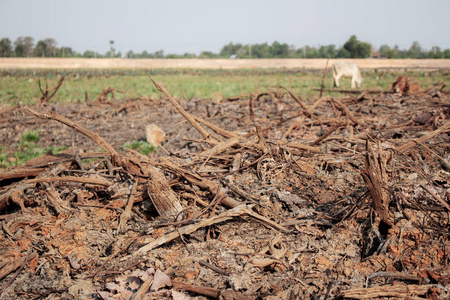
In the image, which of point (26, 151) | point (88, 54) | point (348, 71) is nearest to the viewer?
point (26, 151)

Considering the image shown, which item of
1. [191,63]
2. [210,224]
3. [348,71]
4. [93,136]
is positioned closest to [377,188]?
[210,224]

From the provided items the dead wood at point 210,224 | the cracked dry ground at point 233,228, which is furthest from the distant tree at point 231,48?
the dead wood at point 210,224

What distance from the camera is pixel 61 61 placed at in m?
54.4

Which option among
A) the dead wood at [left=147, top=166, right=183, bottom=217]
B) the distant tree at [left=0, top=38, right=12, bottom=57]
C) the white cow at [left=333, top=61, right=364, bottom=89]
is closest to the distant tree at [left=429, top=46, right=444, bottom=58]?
the white cow at [left=333, top=61, right=364, bottom=89]

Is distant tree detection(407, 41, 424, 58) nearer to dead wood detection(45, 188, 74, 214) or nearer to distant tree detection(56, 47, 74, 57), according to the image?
distant tree detection(56, 47, 74, 57)

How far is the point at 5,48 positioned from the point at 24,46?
5576 millimetres

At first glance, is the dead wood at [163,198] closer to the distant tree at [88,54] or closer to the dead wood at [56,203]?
the dead wood at [56,203]

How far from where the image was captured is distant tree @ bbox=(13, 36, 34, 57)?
73.4 metres

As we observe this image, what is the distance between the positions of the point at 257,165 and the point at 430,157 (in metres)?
1.92

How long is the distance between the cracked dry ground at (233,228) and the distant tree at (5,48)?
8000 centimetres

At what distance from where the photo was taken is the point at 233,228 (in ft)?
8.68

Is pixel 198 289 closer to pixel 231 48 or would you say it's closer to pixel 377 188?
pixel 377 188

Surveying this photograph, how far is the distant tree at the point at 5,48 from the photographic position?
70.1m

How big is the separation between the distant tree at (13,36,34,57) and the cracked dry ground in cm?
8166
